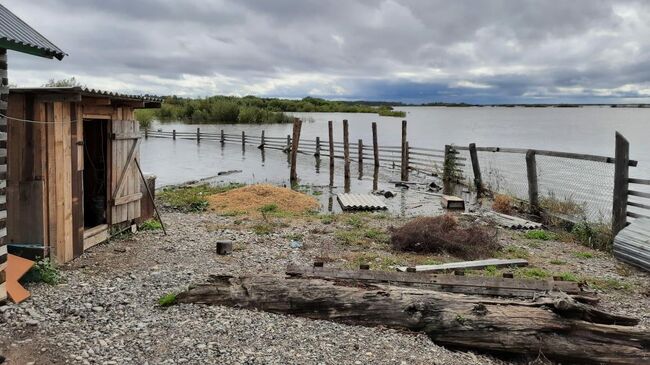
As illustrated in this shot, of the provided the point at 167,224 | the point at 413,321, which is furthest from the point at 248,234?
the point at 413,321

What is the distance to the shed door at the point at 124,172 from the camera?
30.0ft

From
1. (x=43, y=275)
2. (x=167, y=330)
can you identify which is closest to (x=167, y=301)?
(x=167, y=330)

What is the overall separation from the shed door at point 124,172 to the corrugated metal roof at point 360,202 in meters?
6.23

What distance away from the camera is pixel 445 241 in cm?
922

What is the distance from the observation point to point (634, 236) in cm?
845

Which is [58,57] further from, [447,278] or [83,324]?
[447,278]

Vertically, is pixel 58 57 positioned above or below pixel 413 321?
above

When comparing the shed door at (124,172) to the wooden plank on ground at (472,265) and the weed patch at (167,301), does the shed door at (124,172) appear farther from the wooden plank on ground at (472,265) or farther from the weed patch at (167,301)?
the wooden plank on ground at (472,265)

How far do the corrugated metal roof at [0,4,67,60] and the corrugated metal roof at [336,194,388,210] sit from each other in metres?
9.68

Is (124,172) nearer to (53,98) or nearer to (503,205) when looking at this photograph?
(53,98)

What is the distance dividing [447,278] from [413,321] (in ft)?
4.08

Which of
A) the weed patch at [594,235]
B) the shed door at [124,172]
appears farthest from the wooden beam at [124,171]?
the weed patch at [594,235]

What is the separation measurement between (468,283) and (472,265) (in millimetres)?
1726

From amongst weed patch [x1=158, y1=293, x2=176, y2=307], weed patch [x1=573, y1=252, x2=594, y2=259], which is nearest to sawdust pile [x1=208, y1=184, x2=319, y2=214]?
weed patch [x1=573, y1=252, x2=594, y2=259]
